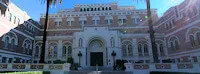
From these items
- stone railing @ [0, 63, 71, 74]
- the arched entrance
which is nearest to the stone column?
the arched entrance

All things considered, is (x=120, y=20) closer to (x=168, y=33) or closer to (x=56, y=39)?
(x=168, y=33)

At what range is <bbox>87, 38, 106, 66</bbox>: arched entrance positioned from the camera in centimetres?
2973

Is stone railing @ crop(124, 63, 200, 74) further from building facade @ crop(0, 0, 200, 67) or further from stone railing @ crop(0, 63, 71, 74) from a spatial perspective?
building facade @ crop(0, 0, 200, 67)

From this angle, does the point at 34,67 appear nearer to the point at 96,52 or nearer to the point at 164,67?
the point at 164,67

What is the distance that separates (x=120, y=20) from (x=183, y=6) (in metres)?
15.0

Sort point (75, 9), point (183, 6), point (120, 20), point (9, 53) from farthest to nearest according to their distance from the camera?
point (75, 9)
point (120, 20)
point (183, 6)
point (9, 53)

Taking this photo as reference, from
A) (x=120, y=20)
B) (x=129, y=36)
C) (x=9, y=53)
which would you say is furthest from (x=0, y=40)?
(x=120, y=20)

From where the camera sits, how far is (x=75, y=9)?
44.4 meters

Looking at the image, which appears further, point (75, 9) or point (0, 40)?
point (75, 9)

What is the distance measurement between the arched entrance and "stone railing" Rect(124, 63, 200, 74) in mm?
13322

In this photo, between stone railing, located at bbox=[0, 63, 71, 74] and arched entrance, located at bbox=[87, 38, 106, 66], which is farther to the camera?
arched entrance, located at bbox=[87, 38, 106, 66]

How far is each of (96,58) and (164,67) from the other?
51.9 ft

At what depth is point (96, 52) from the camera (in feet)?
100

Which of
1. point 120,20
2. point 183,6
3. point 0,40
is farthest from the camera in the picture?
point 120,20
